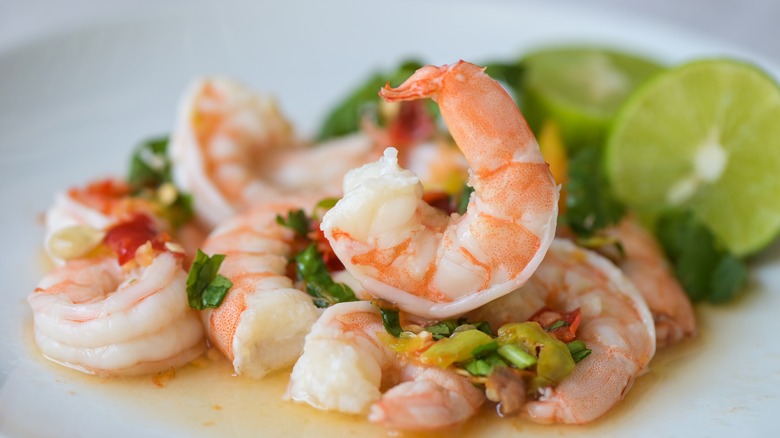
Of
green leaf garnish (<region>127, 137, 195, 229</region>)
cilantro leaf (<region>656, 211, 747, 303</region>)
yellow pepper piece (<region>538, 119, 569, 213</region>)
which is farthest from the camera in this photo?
yellow pepper piece (<region>538, 119, 569, 213</region>)

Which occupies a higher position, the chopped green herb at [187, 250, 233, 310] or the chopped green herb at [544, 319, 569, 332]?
the chopped green herb at [187, 250, 233, 310]

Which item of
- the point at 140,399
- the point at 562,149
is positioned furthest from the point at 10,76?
the point at 562,149

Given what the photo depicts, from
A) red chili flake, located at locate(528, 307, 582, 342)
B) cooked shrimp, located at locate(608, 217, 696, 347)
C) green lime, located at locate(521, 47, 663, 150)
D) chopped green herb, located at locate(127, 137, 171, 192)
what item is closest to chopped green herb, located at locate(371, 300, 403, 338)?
red chili flake, located at locate(528, 307, 582, 342)

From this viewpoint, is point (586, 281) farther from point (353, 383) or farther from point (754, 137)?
point (754, 137)

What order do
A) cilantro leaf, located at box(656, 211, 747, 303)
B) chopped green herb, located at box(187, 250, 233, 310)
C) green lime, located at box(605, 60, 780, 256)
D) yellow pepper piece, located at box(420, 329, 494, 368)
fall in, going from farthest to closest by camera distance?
green lime, located at box(605, 60, 780, 256)
cilantro leaf, located at box(656, 211, 747, 303)
chopped green herb, located at box(187, 250, 233, 310)
yellow pepper piece, located at box(420, 329, 494, 368)

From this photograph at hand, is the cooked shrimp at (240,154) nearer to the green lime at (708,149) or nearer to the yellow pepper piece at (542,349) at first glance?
the yellow pepper piece at (542,349)

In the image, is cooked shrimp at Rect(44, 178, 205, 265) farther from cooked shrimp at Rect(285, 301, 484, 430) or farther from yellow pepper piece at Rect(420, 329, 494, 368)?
yellow pepper piece at Rect(420, 329, 494, 368)
